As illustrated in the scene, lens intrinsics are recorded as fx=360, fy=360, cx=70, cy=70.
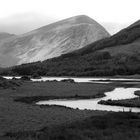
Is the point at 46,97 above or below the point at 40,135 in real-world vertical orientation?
below

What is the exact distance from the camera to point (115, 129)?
30.6 meters

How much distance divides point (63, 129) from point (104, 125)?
4.29 metres

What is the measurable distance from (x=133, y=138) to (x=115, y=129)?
4187 mm

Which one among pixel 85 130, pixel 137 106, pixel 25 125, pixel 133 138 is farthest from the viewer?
pixel 137 106

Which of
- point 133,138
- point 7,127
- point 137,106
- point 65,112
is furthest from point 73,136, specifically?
point 137,106

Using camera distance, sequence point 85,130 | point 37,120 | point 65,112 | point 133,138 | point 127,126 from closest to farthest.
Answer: point 133,138 < point 85,130 < point 127,126 < point 37,120 < point 65,112

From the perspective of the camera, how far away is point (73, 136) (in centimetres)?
2753

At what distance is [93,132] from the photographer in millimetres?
29000

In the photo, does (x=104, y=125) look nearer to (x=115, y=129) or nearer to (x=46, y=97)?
(x=115, y=129)

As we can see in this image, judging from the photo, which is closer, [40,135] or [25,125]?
[40,135]

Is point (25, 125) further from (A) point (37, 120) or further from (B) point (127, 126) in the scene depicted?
(B) point (127, 126)

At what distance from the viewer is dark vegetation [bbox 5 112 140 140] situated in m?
27.2

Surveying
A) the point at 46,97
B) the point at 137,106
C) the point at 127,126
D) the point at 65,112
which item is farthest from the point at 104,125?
the point at 46,97

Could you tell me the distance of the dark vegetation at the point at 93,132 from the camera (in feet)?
89.4
